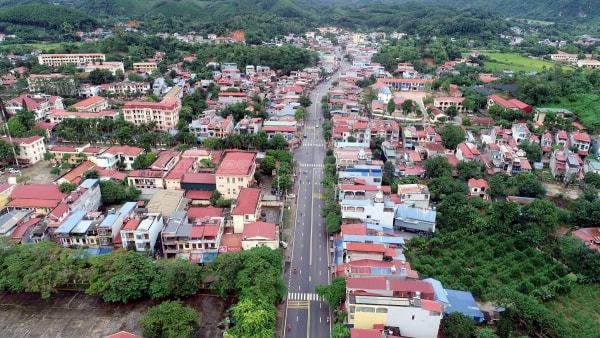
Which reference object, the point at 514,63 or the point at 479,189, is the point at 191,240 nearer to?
the point at 479,189

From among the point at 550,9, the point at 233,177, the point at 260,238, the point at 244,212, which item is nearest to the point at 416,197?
the point at 260,238

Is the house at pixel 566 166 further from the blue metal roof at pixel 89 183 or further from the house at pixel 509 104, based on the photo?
the blue metal roof at pixel 89 183

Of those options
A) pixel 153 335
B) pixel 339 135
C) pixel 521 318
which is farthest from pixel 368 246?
pixel 339 135

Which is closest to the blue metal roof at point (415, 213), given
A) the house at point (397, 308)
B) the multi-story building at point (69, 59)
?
the house at point (397, 308)

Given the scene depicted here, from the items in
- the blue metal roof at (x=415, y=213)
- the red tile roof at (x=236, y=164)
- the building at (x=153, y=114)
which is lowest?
the blue metal roof at (x=415, y=213)

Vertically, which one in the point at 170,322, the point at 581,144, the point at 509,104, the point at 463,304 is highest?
the point at 509,104

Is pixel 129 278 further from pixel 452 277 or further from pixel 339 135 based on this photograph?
pixel 339 135

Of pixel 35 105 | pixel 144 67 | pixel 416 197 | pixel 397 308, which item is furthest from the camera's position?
pixel 144 67
